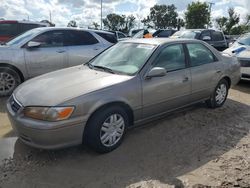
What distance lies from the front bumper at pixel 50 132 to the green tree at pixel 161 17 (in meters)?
50.4

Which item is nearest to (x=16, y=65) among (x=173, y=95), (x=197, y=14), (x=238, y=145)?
(x=173, y=95)

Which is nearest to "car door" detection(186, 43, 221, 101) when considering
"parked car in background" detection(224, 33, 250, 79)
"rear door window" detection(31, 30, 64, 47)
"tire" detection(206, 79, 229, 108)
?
"tire" detection(206, 79, 229, 108)

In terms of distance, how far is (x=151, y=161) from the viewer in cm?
378

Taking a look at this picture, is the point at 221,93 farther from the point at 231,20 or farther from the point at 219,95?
the point at 231,20

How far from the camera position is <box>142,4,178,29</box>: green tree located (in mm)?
52153

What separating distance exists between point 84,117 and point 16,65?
3691mm

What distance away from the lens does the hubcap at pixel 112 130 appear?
3.86 meters

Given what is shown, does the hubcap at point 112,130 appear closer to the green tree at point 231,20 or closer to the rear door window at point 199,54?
the rear door window at point 199,54

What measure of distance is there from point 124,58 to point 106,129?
1363 millimetres

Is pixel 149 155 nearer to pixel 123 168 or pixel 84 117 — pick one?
pixel 123 168

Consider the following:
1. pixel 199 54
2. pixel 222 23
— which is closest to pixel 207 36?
pixel 199 54

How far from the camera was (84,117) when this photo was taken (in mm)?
3607

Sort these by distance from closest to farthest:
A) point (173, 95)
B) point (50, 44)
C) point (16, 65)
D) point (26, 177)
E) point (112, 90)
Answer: point (26, 177) < point (112, 90) < point (173, 95) < point (16, 65) < point (50, 44)

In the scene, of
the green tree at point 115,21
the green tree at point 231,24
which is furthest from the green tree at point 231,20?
the green tree at point 115,21
